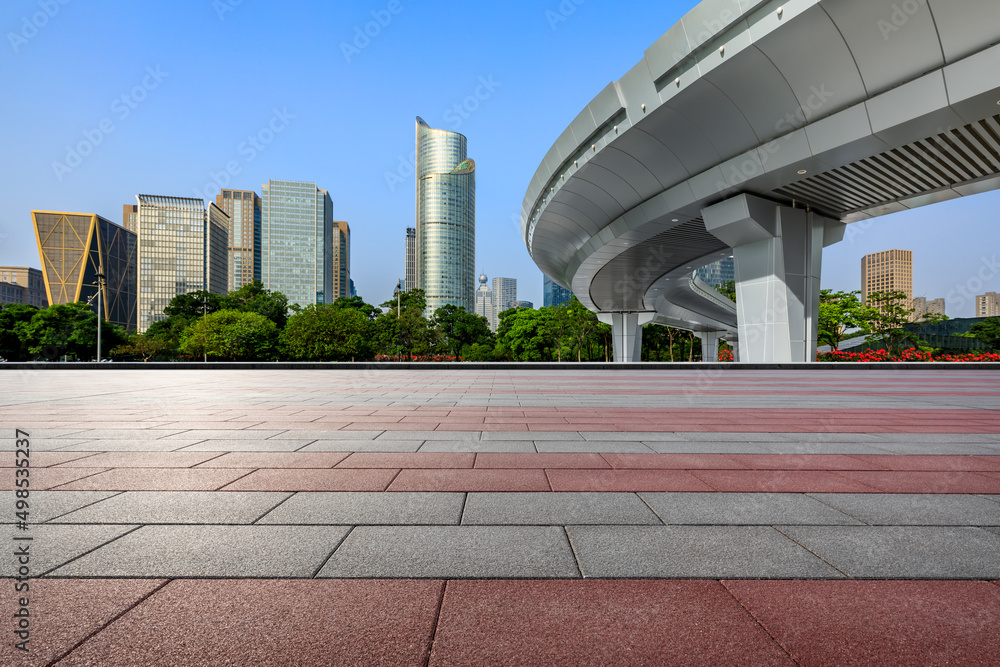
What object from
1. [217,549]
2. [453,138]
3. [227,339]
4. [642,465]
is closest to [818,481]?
[642,465]

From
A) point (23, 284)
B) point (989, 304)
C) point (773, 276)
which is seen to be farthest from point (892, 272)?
point (23, 284)

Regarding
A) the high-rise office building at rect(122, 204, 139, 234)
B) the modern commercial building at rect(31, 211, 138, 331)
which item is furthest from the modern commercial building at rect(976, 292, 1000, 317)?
the high-rise office building at rect(122, 204, 139, 234)

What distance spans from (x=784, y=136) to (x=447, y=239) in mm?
156117

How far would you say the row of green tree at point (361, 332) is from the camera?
39750 mm

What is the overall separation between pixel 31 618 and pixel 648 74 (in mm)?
19672

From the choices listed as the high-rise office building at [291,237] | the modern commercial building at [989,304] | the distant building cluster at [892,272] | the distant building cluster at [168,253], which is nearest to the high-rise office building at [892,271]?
the distant building cluster at [892,272]

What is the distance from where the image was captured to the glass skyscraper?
6663 inches

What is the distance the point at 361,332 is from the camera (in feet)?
132

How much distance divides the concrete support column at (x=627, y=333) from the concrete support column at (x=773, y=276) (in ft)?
109

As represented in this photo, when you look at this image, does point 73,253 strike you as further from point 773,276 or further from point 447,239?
point 773,276

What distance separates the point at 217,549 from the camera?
2600 millimetres

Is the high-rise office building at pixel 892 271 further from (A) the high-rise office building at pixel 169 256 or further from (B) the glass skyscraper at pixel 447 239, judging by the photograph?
(A) the high-rise office building at pixel 169 256

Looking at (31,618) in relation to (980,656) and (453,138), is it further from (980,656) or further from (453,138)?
(453,138)

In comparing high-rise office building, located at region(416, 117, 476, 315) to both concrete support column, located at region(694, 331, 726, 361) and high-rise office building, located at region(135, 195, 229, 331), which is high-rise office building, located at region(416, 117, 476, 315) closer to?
high-rise office building, located at region(135, 195, 229, 331)
